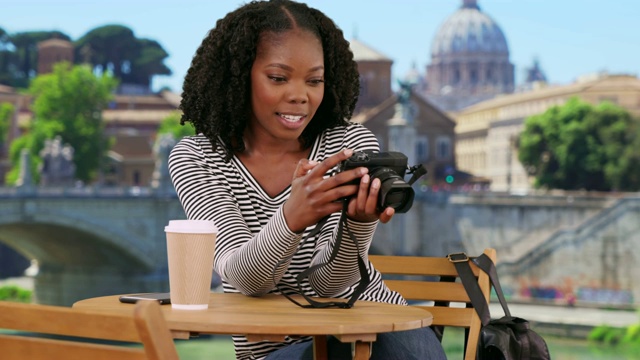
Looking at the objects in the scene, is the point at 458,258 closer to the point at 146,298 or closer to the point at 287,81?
the point at 287,81

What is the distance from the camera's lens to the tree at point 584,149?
31.1 meters

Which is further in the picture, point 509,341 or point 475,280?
point 475,280

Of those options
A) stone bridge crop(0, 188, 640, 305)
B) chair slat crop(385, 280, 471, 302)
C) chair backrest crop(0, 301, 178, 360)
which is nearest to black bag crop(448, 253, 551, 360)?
chair slat crop(385, 280, 471, 302)

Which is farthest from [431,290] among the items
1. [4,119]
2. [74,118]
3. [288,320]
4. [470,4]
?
[470,4]

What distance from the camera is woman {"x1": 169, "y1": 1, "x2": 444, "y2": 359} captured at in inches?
66.9

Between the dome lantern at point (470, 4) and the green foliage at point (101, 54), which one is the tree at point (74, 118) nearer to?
the green foliage at point (101, 54)

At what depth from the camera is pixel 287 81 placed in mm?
1847

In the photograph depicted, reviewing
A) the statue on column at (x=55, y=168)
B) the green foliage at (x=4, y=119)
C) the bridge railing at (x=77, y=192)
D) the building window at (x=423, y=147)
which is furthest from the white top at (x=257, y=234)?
the building window at (x=423, y=147)

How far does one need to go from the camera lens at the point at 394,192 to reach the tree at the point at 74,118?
28.9 meters

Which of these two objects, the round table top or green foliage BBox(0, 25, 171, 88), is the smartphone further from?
green foliage BBox(0, 25, 171, 88)

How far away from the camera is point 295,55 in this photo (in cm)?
185

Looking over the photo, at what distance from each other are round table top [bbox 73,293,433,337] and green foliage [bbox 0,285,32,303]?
22.5 meters

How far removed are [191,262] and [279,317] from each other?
148mm

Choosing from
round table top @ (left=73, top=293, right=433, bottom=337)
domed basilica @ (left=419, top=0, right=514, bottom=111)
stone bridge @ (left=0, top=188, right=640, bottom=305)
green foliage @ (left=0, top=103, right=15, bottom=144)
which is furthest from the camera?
domed basilica @ (left=419, top=0, right=514, bottom=111)
